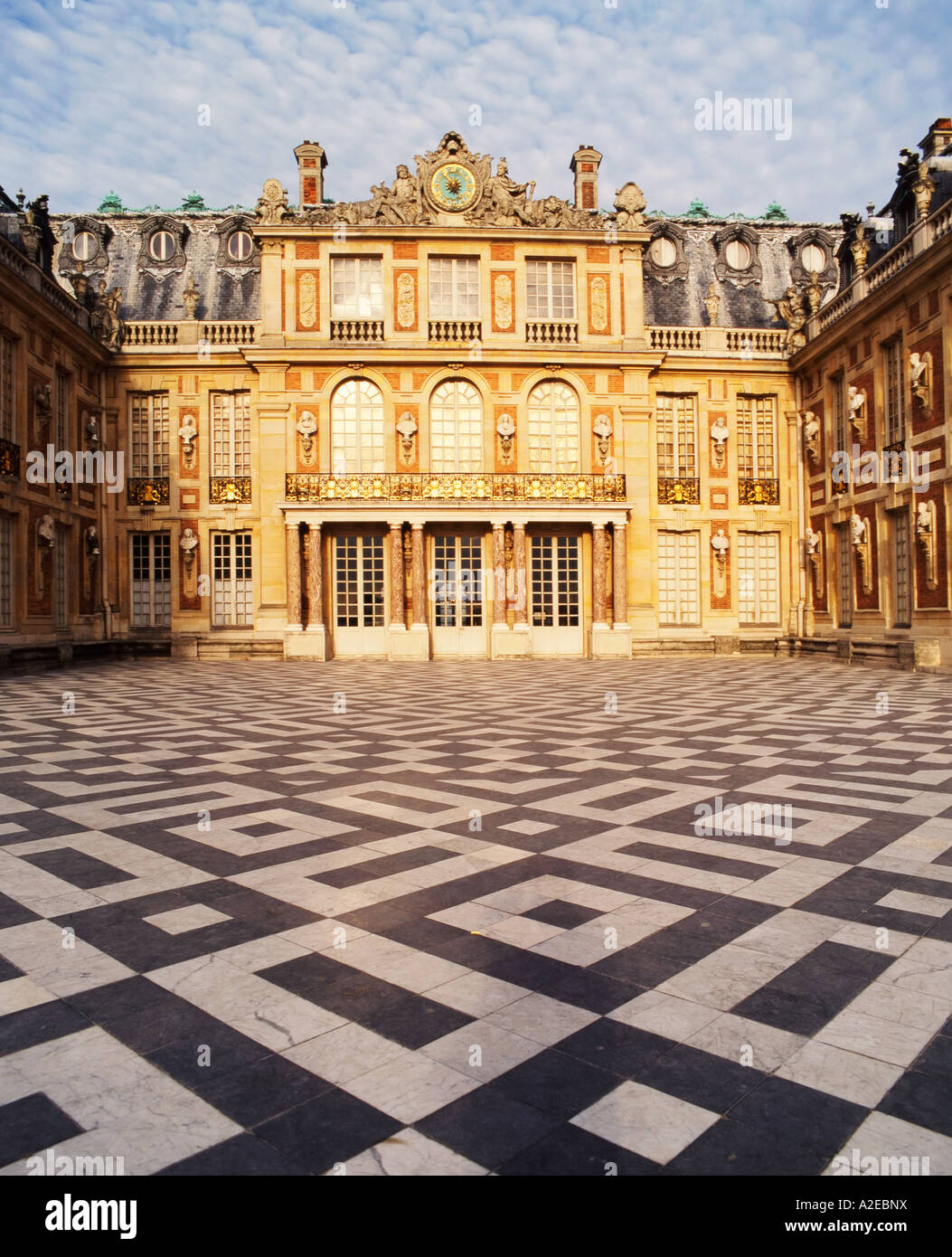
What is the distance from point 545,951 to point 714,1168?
159cm

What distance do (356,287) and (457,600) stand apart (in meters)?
10.6

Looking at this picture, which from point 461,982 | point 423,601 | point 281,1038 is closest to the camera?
point 281,1038

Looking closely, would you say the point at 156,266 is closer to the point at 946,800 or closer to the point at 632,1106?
the point at 946,800

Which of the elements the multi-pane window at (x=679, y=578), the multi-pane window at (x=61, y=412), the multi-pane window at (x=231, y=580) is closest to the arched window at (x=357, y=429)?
the multi-pane window at (x=231, y=580)

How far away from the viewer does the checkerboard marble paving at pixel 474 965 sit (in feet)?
8.66

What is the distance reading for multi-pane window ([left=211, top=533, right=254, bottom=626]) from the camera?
92.9 ft

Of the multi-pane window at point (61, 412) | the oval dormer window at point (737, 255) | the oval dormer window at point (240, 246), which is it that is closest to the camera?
the multi-pane window at point (61, 412)

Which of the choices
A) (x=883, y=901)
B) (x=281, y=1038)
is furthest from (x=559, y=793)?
(x=281, y=1038)

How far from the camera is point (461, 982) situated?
367cm

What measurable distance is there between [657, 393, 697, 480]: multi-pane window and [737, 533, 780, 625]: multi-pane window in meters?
3.12

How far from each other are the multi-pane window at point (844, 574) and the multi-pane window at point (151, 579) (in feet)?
70.1

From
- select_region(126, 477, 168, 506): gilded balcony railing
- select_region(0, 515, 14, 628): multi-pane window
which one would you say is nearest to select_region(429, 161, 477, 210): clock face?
select_region(126, 477, 168, 506): gilded balcony railing

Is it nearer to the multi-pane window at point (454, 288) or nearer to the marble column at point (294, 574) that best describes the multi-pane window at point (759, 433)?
the multi-pane window at point (454, 288)

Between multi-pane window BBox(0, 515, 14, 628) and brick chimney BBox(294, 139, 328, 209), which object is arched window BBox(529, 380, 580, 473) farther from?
multi-pane window BBox(0, 515, 14, 628)
